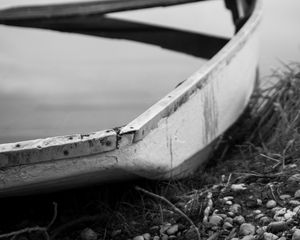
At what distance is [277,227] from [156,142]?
0.51 m

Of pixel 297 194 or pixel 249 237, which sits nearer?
pixel 249 237

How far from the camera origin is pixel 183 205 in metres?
2.23

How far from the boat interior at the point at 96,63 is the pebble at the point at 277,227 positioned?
94cm

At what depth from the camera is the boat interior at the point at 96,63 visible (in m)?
2.89

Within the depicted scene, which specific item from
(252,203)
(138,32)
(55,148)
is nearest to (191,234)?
(252,203)

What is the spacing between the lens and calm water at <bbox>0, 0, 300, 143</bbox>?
289cm

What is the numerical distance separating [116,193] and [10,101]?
1106 millimetres

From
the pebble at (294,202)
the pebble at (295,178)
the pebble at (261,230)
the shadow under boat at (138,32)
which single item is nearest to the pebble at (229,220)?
the pebble at (261,230)

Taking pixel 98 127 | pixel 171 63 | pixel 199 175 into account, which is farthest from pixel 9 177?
pixel 171 63

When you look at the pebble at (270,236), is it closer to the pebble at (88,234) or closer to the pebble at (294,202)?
the pebble at (294,202)

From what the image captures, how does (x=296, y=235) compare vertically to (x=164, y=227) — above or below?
above

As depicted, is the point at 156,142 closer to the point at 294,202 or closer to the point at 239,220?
the point at 239,220

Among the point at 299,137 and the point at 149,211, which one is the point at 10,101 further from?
the point at 299,137

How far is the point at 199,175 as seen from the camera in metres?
2.57
